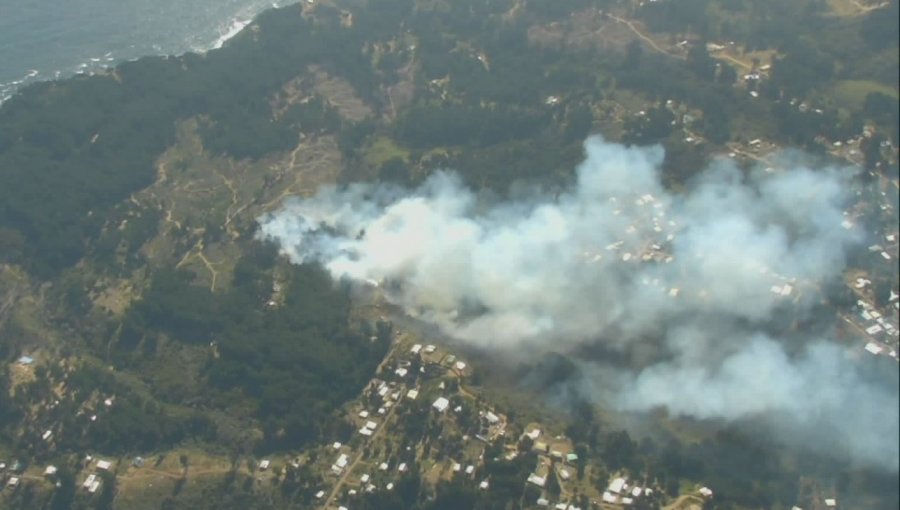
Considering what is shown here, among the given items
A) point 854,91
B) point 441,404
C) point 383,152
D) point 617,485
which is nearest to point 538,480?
point 617,485

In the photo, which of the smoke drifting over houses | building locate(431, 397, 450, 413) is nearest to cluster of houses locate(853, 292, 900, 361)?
the smoke drifting over houses

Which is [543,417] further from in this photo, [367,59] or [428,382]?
[367,59]

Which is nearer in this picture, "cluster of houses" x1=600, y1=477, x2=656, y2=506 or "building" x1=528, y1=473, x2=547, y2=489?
"cluster of houses" x1=600, y1=477, x2=656, y2=506

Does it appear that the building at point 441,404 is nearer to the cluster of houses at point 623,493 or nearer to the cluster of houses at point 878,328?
the cluster of houses at point 623,493

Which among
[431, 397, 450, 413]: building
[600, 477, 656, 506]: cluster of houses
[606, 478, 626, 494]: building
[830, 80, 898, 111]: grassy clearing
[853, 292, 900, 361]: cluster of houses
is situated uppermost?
[830, 80, 898, 111]: grassy clearing

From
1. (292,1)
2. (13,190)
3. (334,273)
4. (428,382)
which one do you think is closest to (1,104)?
(13,190)

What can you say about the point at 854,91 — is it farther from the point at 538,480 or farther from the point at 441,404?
the point at 538,480

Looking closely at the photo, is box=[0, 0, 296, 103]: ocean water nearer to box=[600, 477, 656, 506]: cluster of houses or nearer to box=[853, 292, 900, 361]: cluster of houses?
box=[600, 477, 656, 506]: cluster of houses
